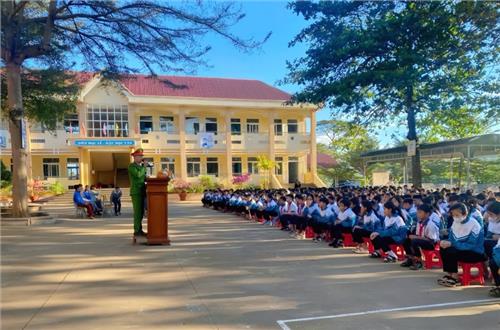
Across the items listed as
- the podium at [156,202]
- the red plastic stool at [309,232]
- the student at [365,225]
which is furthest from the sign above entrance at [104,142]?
the student at [365,225]

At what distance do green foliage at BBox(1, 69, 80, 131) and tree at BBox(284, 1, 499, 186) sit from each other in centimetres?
904

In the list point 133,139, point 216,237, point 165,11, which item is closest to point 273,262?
point 216,237

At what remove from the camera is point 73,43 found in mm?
14516

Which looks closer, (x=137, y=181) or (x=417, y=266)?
(x=417, y=266)

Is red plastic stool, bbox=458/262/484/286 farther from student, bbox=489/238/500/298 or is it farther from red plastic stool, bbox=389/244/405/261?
red plastic stool, bbox=389/244/405/261

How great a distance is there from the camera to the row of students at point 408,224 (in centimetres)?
607

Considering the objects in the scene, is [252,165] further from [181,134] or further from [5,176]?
[5,176]

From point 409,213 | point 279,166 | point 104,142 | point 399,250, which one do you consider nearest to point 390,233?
point 399,250

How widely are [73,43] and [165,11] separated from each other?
14.1ft

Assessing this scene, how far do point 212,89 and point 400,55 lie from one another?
2505cm

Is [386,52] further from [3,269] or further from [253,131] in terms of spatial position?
[253,131]

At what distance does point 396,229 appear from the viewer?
784 cm

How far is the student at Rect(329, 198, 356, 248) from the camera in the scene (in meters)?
9.40

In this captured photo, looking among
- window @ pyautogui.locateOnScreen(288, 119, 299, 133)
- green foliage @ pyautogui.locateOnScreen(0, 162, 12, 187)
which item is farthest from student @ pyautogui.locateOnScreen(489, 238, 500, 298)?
window @ pyautogui.locateOnScreen(288, 119, 299, 133)
